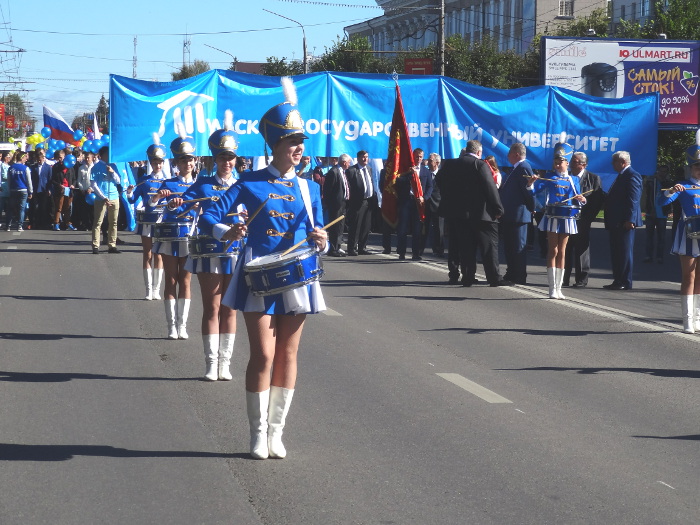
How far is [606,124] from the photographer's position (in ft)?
69.6

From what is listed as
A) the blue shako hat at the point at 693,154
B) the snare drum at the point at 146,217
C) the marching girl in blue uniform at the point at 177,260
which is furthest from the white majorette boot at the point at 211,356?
the blue shako hat at the point at 693,154

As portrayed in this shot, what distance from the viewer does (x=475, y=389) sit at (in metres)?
8.92

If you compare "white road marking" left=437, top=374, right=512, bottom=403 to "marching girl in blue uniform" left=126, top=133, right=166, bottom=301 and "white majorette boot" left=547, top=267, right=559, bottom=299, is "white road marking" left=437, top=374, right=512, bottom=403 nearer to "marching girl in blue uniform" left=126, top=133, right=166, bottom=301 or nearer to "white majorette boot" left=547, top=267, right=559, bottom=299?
Answer: "marching girl in blue uniform" left=126, top=133, right=166, bottom=301

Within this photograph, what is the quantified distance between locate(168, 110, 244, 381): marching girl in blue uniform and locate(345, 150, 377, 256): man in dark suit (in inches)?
506

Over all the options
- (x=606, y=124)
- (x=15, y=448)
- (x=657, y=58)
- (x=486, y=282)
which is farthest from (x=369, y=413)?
(x=657, y=58)

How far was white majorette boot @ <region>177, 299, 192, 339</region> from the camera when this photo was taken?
10.9 m

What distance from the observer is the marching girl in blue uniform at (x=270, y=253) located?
6.55m

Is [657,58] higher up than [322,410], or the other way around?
[657,58]

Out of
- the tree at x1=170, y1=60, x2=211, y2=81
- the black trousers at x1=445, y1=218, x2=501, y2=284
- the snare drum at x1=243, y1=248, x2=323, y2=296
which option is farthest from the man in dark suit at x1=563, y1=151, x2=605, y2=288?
the tree at x1=170, y1=60, x2=211, y2=81

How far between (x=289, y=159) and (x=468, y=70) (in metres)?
54.1

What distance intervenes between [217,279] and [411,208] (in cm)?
1261

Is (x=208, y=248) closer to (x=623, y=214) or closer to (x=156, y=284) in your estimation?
(x=156, y=284)

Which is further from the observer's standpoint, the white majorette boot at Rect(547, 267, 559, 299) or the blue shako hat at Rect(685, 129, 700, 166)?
the white majorette boot at Rect(547, 267, 559, 299)

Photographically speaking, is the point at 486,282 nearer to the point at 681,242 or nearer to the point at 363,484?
the point at 681,242
